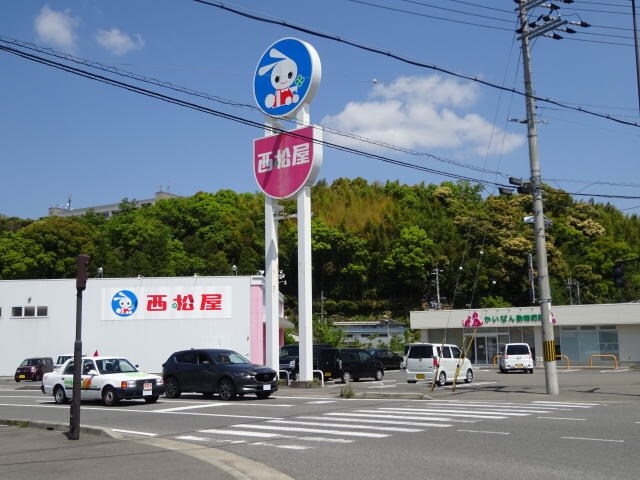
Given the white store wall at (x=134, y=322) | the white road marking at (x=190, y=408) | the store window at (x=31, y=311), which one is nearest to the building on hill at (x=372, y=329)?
the white store wall at (x=134, y=322)

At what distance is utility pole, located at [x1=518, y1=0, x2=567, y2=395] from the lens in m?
23.2

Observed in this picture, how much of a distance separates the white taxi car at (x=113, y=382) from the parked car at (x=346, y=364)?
41.7ft

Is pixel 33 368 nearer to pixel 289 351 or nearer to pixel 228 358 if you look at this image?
pixel 289 351

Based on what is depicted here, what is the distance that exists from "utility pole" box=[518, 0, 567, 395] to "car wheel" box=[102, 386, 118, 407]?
561 inches

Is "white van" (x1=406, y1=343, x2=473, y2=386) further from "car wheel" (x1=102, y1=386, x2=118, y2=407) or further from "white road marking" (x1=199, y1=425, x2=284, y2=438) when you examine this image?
"white road marking" (x1=199, y1=425, x2=284, y2=438)

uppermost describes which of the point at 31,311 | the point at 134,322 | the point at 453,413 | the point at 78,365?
the point at 31,311

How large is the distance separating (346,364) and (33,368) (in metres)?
A: 19.4

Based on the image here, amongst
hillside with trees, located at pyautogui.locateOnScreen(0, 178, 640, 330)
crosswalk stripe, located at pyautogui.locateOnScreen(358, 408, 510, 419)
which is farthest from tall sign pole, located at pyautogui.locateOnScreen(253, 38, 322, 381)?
hillside with trees, located at pyautogui.locateOnScreen(0, 178, 640, 330)

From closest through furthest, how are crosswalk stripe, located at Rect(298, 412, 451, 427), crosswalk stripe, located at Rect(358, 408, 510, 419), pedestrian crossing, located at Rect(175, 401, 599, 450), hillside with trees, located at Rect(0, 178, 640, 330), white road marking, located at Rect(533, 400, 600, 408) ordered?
pedestrian crossing, located at Rect(175, 401, 599, 450) < crosswalk stripe, located at Rect(298, 412, 451, 427) < crosswalk stripe, located at Rect(358, 408, 510, 419) < white road marking, located at Rect(533, 400, 600, 408) < hillside with trees, located at Rect(0, 178, 640, 330)

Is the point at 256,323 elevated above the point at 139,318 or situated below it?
below

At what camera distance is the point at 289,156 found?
28828mm

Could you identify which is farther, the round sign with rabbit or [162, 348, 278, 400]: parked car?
the round sign with rabbit

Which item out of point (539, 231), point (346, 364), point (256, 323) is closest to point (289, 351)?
point (346, 364)

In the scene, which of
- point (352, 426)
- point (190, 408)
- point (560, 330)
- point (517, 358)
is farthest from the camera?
point (560, 330)
